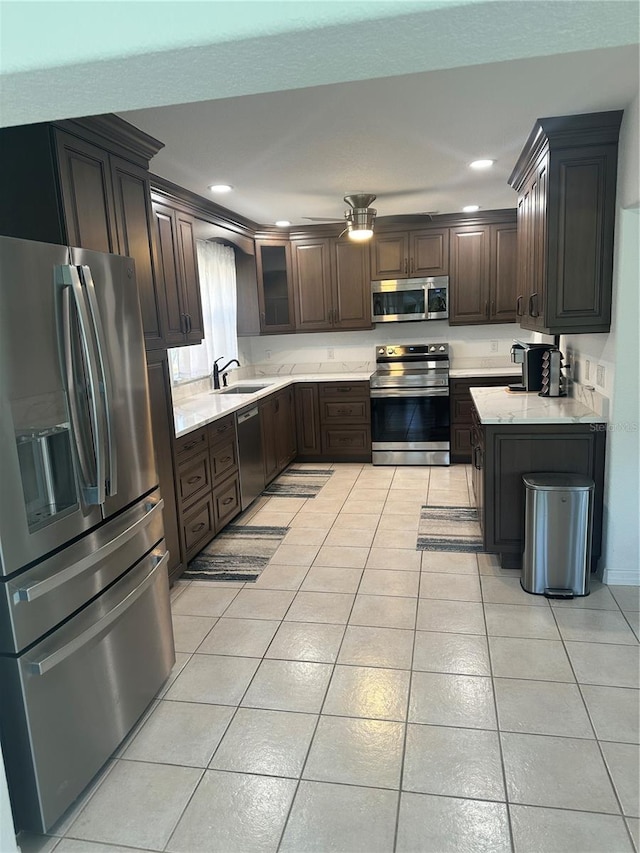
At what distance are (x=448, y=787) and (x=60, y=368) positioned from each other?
71.3 inches

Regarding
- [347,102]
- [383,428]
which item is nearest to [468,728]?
[347,102]

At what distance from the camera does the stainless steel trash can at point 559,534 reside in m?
2.99

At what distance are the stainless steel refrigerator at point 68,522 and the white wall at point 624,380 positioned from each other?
93.2 inches

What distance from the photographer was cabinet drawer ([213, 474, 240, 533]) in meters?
4.02

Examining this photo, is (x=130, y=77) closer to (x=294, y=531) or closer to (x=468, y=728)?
(x=468, y=728)

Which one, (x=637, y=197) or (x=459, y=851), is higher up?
(x=637, y=197)

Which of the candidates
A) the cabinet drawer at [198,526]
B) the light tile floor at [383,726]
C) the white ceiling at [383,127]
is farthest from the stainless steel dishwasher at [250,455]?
the white ceiling at [383,127]

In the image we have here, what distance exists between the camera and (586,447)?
3.20m

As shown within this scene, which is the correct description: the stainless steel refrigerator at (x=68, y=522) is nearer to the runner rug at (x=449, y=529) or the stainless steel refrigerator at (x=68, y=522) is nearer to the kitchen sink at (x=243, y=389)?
the runner rug at (x=449, y=529)

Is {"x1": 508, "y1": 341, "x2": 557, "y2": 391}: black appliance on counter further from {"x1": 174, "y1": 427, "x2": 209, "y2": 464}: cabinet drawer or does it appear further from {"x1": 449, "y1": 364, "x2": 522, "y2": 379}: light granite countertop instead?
{"x1": 174, "y1": 427, "x2": 209, "y2": 464}: cabinet drawer

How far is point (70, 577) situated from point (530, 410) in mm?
2660

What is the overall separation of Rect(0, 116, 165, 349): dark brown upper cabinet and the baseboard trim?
9.85 ft

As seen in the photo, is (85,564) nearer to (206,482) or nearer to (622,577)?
(206,482)

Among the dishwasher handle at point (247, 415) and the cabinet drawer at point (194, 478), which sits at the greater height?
the dishwasher handle at point (247, 415)
